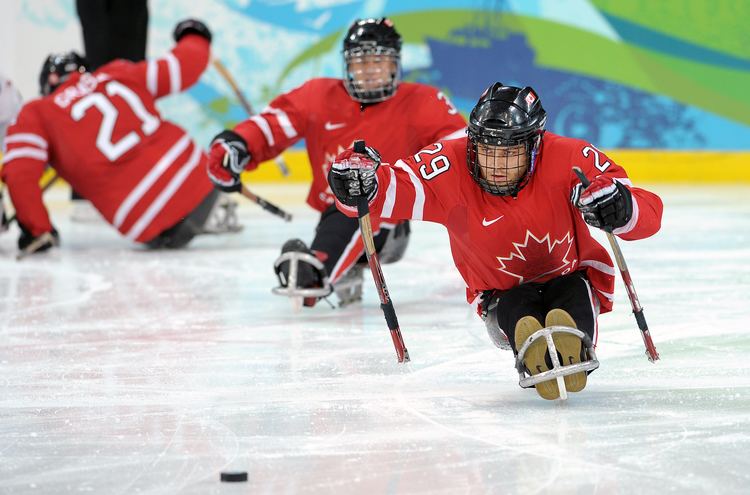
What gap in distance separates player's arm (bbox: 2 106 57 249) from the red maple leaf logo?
2761 mm

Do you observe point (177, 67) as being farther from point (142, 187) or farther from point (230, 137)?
point (230, 137)

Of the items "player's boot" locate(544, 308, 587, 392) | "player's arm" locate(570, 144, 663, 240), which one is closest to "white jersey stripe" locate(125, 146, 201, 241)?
"player's arm" locate(570, 144, 663, 240)

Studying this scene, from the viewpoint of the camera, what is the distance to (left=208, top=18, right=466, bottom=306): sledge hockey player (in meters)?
3.46

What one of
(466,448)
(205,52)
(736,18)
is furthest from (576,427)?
(736,18)

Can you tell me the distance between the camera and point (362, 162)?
7.72 ft

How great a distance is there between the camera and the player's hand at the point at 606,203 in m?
2.20

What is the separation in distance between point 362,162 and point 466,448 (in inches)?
25.2

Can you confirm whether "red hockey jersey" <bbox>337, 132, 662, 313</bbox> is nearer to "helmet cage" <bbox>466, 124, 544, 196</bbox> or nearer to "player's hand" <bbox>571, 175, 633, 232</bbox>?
"helmet cage" <bbox>466, 124, 544, 196</bbox>

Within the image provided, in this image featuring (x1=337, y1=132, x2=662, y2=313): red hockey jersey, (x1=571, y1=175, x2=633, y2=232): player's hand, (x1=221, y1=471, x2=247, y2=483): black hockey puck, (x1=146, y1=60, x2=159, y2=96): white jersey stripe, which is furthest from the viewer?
(x1=146, y1=60, x2=159, y2=96): white jersey stripe

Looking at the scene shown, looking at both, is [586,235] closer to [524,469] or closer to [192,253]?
[524,469]

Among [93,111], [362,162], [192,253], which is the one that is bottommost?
[192,253]

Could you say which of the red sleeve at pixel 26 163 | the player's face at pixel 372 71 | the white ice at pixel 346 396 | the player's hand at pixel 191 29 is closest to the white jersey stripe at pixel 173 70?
the player's hand at pixel 191 29

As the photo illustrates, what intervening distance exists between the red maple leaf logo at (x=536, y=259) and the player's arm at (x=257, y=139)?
1.29m

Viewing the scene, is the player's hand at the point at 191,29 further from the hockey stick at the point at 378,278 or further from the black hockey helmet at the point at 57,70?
the hockey stick at the point at 378,278
